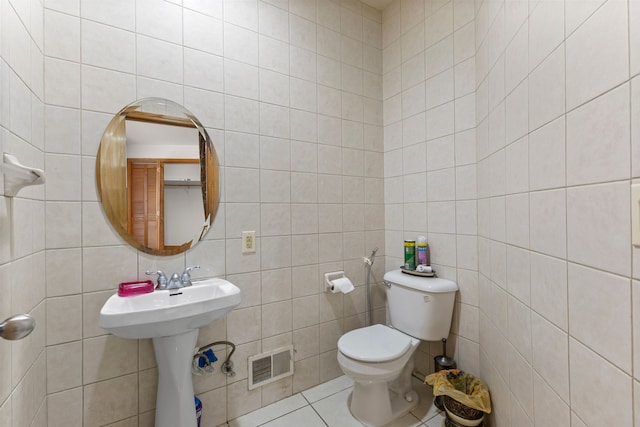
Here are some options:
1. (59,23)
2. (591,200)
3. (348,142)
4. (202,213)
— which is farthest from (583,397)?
(59,23)

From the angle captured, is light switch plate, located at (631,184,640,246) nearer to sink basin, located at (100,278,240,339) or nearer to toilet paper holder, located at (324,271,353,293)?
sink basin, located at (100,278,240,339)

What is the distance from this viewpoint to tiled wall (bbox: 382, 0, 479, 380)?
5.34 feet

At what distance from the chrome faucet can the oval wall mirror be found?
108 millimetres

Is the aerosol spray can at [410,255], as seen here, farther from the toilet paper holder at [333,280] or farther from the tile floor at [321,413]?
the tile floor at [321,413]

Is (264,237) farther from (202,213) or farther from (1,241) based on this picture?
(1,241)

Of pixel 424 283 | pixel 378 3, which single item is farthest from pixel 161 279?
pixel 378 3

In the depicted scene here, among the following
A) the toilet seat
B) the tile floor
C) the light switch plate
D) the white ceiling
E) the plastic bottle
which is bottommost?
the tile floor

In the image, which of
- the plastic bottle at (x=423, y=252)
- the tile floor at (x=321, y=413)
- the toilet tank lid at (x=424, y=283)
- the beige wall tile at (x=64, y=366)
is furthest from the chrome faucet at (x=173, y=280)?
the plastic bottle at (x=423, y=252)

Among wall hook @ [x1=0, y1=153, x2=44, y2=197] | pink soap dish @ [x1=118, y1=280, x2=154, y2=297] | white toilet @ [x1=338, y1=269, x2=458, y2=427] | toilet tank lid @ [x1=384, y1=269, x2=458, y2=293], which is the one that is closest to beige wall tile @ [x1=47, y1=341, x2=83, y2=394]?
pink soap dish @ [x1=118, y1=280, x2=154, y2=297]

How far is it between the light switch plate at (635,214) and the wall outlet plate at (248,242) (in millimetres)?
1469

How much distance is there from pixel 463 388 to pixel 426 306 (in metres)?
0.44

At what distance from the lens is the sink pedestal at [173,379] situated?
1.22 meters

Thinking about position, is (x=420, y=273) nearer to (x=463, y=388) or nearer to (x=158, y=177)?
(x=463, y=388)

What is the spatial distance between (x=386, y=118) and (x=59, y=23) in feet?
6.23
